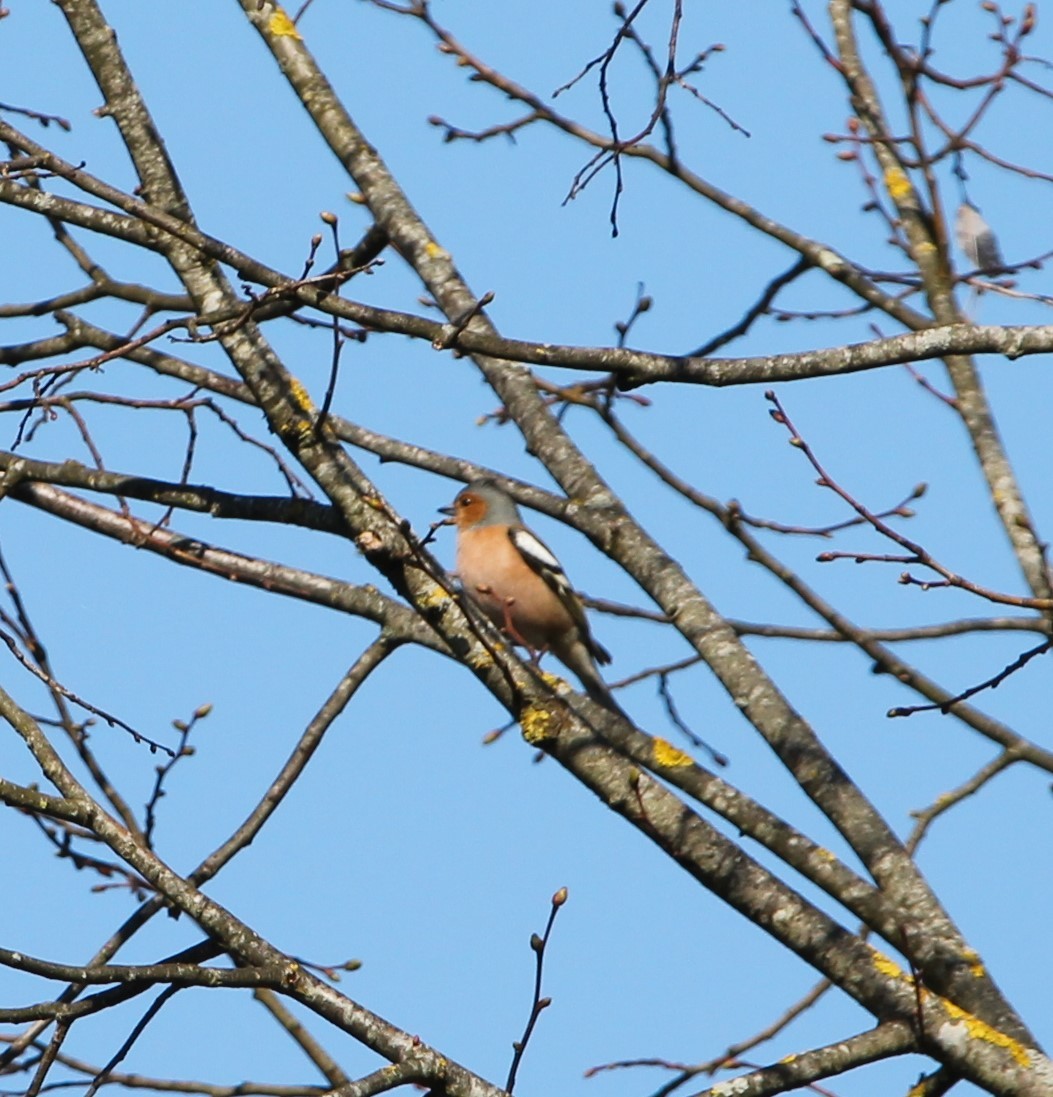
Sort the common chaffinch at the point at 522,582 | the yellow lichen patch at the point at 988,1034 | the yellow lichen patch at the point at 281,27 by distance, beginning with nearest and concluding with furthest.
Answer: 1. the yellow lichen patch at the point at 988,1034
2. the yellow lichen patch at the point at 281,27
3. the common chaffinch at the point at 522,582

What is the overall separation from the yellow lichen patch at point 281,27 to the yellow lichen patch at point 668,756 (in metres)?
3.31

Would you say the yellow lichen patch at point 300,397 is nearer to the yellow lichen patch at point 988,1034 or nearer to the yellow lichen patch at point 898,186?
the yellow lichen patch at point 988,1034

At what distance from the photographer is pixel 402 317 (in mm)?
3791

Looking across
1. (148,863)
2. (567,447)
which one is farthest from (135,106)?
(148,863)

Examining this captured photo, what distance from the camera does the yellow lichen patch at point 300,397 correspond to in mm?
4789

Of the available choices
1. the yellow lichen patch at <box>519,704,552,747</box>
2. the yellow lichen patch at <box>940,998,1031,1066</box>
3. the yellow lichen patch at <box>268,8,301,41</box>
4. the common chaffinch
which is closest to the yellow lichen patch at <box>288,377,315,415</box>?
the yellow lichen patch at <box>519,704,552,747</box>

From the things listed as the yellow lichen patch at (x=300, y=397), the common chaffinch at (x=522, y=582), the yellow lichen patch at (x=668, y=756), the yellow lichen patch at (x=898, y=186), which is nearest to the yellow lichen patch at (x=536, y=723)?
the yellow lichen patch at (x=668, y=756)

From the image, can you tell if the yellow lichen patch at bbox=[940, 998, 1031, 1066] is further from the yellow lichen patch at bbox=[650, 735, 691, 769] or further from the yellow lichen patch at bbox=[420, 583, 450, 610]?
the yellow lichen patch at bbox=[420, 583, 450, 610]

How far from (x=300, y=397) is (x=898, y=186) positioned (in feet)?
10.4

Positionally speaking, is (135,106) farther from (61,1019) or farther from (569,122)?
(61,1019)

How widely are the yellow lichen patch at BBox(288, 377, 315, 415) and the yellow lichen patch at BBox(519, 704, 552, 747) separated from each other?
46.8 inches

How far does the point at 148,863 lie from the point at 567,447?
215cm

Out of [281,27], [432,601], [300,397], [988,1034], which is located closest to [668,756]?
[432,601]

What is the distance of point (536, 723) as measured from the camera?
4.30 metres
